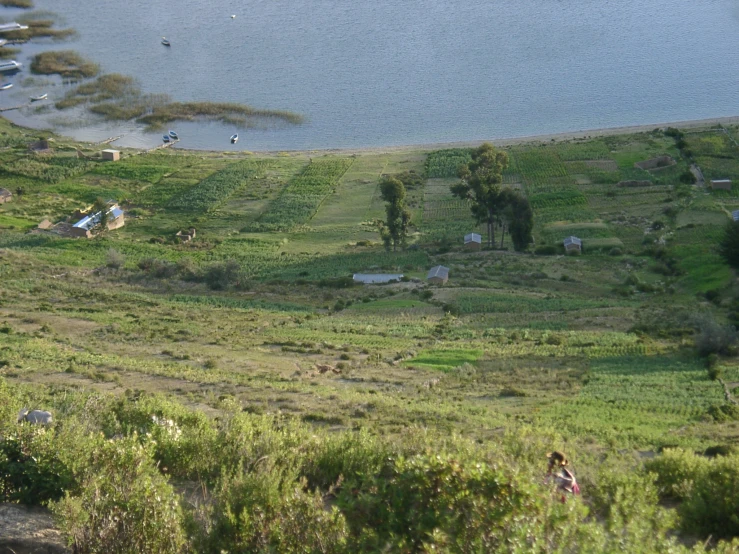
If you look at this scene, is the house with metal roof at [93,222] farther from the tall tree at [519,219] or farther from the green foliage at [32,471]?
the green foliage at [32,471]

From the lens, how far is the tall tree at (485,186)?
4891 cm

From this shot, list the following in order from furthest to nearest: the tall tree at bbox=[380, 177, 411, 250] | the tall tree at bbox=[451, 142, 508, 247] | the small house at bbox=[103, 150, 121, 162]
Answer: the small house at bbox=[103, 150, 121, 162] → the tall tree at bbox=[451, 142, 508, 247] → the tall tree at bbox=[380, 177, 411, 250]

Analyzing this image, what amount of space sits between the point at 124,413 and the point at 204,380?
6857 mm

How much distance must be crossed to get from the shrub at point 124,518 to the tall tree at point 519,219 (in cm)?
3862

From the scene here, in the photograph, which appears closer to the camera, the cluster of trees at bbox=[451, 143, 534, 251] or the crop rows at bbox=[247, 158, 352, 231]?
the cluster of trees at bbox=[451, 143, 534, 251]

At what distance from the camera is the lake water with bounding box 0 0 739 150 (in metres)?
76.4

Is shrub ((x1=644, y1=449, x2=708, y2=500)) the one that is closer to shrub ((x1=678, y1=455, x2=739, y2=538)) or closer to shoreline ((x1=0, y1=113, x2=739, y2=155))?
shrub ((x1=678, y1=455, x2=739, y2=538))

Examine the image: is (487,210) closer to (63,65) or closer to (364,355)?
(364,355)

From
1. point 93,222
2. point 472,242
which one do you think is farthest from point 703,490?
point 93,222

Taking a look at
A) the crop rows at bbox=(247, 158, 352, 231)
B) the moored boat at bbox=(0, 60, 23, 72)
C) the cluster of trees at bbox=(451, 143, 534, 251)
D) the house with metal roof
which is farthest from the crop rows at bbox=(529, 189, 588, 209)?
the moored boat at bbox=(0, 60, 23, 72)

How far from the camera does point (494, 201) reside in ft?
160

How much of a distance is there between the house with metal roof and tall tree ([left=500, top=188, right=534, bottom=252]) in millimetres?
24386

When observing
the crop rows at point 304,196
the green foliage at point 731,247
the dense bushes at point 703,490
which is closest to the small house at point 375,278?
the crop rows at point 304,196

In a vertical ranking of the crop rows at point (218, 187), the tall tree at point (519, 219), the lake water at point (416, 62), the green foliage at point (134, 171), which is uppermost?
the lake water at point (416, 62)
